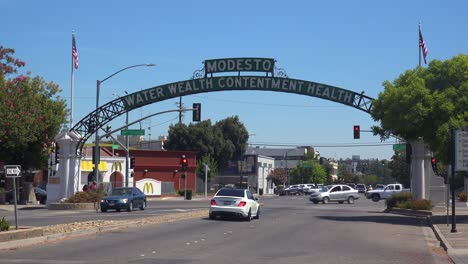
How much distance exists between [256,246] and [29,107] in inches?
1167

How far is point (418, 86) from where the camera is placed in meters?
29.4

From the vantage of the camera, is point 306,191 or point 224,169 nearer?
point 306,191

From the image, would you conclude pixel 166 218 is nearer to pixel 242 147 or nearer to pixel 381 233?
pixel 381 233

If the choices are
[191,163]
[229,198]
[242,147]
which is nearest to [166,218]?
[229,198]

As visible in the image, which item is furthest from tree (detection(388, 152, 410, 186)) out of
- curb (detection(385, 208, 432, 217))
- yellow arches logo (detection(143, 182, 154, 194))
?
curb (detection(385, 208, 432, 217))

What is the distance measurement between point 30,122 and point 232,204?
758 inches

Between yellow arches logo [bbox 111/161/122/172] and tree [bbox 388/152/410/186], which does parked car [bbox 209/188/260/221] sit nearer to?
yellow arches logo [bbox 111/161/122/172]

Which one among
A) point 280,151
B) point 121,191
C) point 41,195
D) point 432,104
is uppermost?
point 280,151

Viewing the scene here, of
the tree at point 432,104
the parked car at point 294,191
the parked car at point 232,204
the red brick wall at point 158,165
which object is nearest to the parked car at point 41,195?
the red brick wall at point 158,165

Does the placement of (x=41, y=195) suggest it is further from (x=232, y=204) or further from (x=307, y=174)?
(x=307, y=174)

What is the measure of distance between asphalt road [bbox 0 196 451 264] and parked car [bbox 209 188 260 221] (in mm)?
1792

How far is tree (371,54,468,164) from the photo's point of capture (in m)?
28.2

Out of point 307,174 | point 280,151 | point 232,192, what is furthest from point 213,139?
point 232,192

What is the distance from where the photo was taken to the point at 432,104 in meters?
28.8
